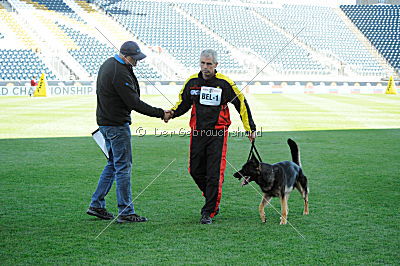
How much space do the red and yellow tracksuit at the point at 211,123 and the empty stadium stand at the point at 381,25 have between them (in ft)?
147

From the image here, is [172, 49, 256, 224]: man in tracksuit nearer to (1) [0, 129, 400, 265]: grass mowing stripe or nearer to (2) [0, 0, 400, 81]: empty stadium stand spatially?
(1) [0, 129, 400, 265]: grass mowing stripe

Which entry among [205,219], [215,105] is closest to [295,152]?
[215,105]

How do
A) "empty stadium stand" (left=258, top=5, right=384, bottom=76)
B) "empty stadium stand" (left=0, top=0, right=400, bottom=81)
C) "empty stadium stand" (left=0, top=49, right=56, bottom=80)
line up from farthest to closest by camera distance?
"empty stadium stand" (left=258, top=5, right=384, bottom=76) < "empty stadium stand" (left=0, top=0, right=400, bottom=81) < "empty stadium stand" (left=0, top=49, right=56, bottom=80)

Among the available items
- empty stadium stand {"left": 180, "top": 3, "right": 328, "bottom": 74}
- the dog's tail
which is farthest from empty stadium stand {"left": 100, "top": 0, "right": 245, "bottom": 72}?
the dog's tail

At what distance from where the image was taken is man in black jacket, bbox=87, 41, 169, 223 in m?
6.12

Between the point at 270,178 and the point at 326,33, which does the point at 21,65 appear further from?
the point at 270,178

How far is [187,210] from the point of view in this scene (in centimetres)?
691

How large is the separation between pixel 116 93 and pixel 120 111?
0.66 ft

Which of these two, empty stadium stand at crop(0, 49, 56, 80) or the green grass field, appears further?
empty stadium stand at crop(0, 49, 56, 80)

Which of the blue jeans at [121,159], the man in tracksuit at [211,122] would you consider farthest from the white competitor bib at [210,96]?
the blue jeans at [121,159]

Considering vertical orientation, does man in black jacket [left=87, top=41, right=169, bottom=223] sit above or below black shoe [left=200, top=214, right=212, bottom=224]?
above

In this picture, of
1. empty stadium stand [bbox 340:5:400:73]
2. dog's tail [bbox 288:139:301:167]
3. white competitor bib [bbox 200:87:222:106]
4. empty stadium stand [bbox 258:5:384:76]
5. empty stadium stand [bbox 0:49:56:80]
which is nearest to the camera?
white competitor bib [bbox 200:87:222:106]

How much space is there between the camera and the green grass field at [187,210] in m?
5.10

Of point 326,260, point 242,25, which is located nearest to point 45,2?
point 242,25
